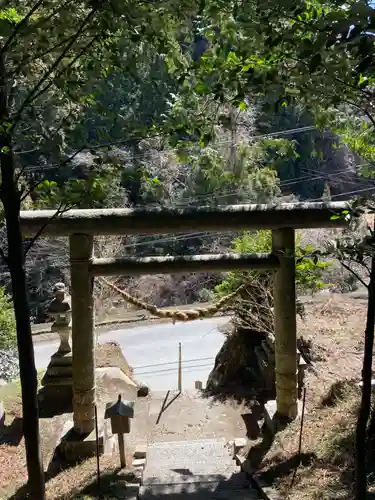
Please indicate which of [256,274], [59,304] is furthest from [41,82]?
[256,274]

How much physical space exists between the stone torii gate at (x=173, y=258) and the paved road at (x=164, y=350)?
669 cm

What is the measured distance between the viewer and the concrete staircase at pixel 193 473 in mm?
3576

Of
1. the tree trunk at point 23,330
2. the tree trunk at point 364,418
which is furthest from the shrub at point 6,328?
the tree trunk at point 364,418

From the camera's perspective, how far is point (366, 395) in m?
2.36

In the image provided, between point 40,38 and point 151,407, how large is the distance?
546cm

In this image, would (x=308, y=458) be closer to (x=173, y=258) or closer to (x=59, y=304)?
(x=173, y=258)

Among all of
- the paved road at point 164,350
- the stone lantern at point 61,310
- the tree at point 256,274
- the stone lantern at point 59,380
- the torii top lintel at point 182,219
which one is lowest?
the paved road at point 164,350

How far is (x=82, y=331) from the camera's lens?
4098 mm

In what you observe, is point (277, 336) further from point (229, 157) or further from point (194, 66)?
point (229, 157)

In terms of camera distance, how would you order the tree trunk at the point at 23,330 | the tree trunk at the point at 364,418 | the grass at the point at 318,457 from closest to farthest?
the tree trunk at the point at 23,330 < the tree trunk at the point at 364,418 < the grass at the point at 318,457

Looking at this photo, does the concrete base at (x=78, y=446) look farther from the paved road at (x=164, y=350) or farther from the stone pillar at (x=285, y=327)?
the paved road at (x=164, y=350)

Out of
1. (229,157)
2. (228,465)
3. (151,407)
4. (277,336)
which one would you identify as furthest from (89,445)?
(229,157)

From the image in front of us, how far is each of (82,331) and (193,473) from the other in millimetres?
1469

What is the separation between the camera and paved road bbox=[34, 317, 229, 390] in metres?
11.5
